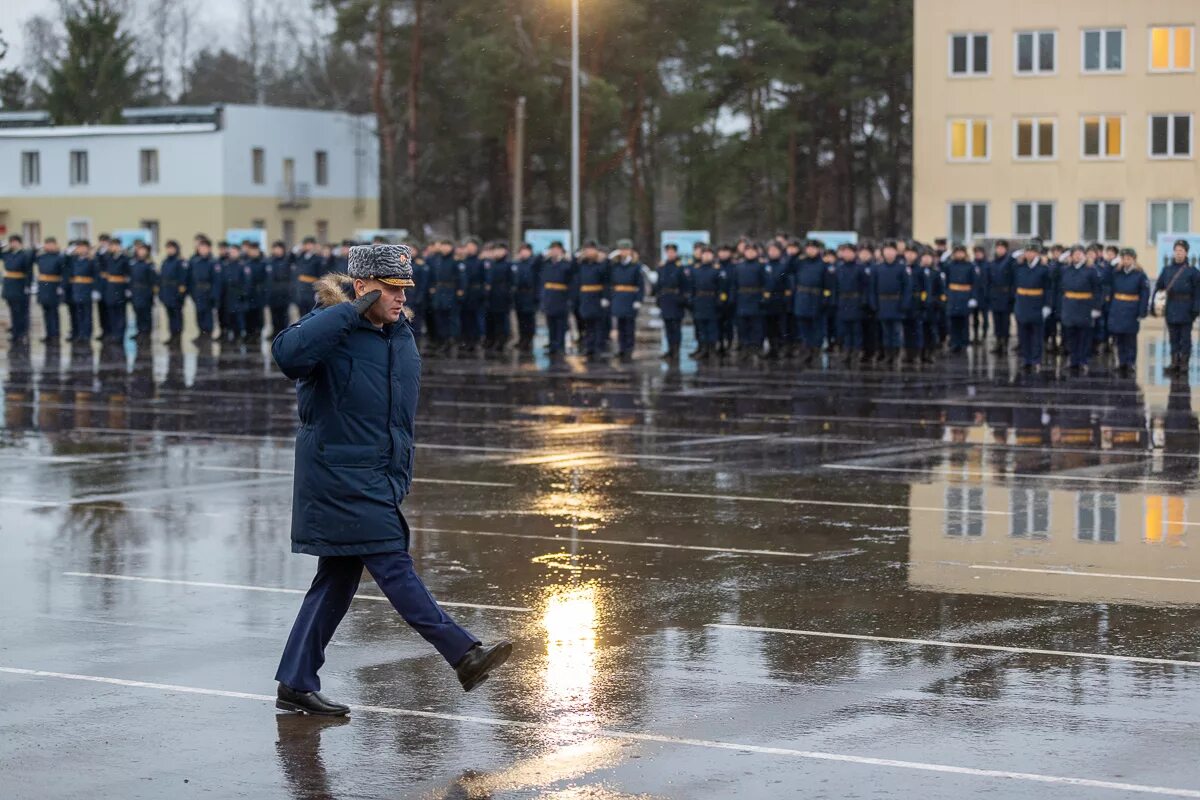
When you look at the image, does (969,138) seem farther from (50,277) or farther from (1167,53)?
(50,277)

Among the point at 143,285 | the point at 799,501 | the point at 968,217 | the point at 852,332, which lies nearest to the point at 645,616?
the point at 799,501

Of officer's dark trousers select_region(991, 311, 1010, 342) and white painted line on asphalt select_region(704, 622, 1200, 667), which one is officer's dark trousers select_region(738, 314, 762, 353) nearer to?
officer's dark trousers select_region(991, 311, 1010, 342)

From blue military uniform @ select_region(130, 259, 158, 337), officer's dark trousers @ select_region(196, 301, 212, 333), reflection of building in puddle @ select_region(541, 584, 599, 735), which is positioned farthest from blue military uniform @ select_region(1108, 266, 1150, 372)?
reflection of building in puddle @ select_region(541, 584, 599, 735)

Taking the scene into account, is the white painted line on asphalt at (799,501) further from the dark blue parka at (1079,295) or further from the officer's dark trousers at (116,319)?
the officer's dark trousers at (116,319)

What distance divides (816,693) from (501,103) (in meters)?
62.3

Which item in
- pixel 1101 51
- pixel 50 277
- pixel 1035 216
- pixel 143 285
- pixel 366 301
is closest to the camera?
pixel 366 301

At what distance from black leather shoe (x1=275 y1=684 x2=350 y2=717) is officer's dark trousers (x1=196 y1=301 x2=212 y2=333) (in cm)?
2982

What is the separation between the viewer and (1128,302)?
91.7ft

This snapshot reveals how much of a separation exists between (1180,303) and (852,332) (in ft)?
16.7

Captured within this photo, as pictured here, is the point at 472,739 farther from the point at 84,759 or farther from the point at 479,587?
the point at 479,587

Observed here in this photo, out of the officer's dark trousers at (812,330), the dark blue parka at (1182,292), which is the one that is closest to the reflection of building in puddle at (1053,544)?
the dark blue parka at (1182,292)

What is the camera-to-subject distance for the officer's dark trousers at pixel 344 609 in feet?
25.2

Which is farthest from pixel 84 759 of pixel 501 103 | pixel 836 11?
pixel 836 11

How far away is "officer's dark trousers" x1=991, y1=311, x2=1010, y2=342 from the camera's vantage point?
33.3 metres
